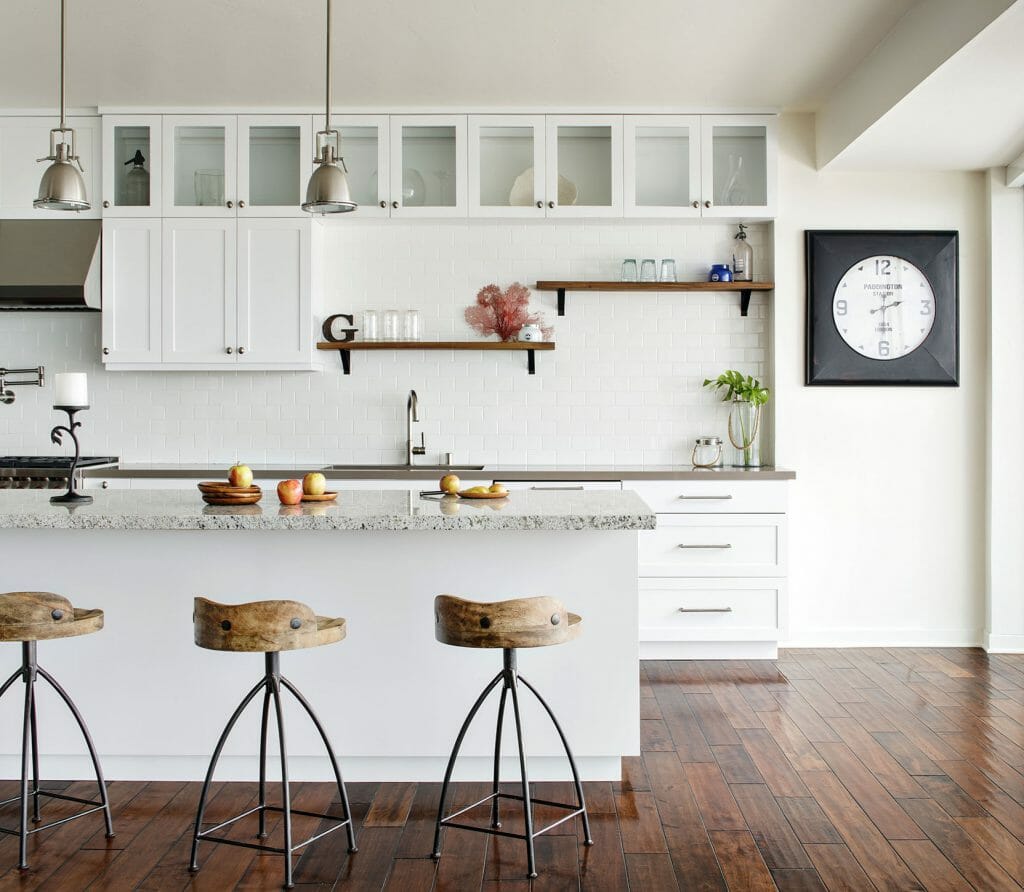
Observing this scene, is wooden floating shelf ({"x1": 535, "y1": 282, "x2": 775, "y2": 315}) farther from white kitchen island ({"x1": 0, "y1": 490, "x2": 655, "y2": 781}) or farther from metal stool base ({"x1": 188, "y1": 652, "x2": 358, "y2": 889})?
metal stool base ({"x1": 188, "y1": 652, "x2": 358, "y2": 889})

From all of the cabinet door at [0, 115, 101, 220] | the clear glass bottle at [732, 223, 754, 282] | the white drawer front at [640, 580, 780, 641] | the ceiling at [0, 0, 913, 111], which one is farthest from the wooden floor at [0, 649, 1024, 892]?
the cabinet door at [0, 115, 101, 220]

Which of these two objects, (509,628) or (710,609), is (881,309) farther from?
(509,628)

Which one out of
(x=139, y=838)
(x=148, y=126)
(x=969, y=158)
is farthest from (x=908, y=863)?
(x=148, y=126)

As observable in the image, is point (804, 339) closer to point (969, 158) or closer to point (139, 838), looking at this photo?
point (969, 158)

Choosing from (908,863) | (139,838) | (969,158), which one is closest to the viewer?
(908,863)

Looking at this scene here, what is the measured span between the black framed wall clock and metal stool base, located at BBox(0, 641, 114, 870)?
375cm

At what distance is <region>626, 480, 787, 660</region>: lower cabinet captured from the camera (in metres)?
4.66

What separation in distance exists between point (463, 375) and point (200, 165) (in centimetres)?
175

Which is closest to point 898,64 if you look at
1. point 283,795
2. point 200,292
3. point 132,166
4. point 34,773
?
point 200,292

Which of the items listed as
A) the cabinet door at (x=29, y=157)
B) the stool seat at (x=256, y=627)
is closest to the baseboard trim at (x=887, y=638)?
the stool seat at (x=256, y=627)

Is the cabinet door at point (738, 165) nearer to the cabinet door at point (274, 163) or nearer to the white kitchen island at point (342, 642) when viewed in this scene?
the cabinet door at point (274, 163)

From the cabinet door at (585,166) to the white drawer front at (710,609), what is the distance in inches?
76.6

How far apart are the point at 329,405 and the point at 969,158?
3.51m

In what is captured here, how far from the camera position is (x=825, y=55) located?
4152 mm
